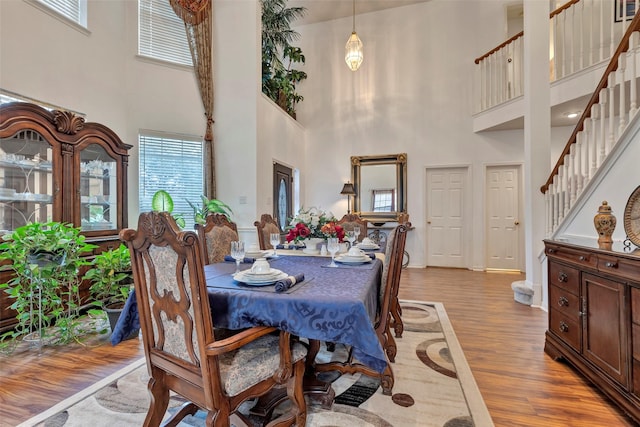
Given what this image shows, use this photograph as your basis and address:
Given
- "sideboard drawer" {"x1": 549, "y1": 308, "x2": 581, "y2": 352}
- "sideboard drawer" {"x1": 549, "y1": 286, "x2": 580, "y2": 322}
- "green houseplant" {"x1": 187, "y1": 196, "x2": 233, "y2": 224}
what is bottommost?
"sideboard drawer" {"x1": 549, "y1": 308, "x2": 581, "y2": 352}

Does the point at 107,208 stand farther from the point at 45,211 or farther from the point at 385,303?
the point at 385,303

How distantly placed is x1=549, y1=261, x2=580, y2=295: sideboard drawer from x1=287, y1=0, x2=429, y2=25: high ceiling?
5.62m

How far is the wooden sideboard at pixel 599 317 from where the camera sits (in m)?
1.51

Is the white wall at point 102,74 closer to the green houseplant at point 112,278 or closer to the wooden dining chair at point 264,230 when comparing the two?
the green houseplant at point 112,278

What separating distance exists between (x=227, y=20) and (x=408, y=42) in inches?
135

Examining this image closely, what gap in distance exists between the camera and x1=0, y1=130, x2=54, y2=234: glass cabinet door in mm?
2654

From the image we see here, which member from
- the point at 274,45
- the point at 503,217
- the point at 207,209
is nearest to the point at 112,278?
the point at 207,209

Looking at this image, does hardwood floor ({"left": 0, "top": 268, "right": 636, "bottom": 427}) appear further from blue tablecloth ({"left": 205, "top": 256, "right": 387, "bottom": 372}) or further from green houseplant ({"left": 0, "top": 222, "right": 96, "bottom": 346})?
blue tablecloth ({"left": 205, "top": 256, "right": 387, "bottom": 372})

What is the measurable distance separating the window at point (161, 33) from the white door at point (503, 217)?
542 cm

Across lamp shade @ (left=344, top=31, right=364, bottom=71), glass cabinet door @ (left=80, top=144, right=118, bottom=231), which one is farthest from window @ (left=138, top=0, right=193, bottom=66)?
lamp shade @ (left=344, top=31, right=364, bottom=71)

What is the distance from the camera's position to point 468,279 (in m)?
4.86

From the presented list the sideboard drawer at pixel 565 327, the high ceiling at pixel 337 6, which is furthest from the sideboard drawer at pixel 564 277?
the high ceiling at pixel 337 6

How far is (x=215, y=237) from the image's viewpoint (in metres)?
2.41

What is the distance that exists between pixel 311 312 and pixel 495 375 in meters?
1.56
